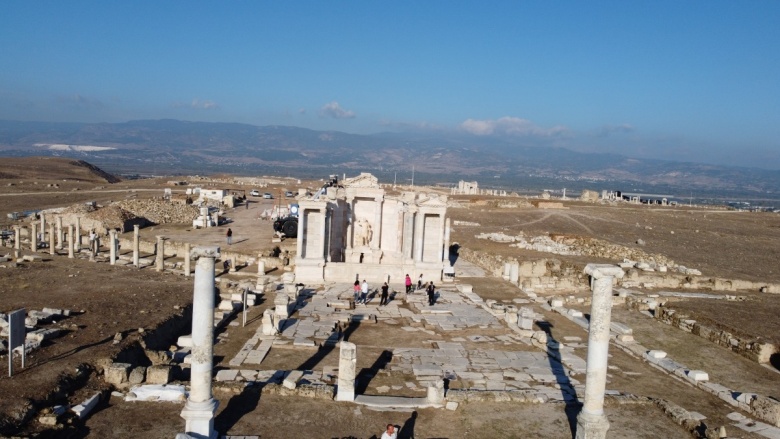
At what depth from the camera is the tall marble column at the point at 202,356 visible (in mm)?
10805

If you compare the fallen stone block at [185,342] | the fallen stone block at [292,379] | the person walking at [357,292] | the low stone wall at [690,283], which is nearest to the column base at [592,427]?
the fallen stone block at [292,379]

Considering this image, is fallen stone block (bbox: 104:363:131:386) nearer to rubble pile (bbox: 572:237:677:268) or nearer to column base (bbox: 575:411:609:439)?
column base (bbox: 575:411:609:439)

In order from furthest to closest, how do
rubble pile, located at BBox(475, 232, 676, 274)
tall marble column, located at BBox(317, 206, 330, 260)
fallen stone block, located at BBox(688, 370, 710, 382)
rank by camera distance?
rubble pile, located at BBox(475, 232, 676, 274)
tall marble column, located at BBox(317, 206, 330, 260)
fallen stone block, located at BBox(688, 370, 710, 382)

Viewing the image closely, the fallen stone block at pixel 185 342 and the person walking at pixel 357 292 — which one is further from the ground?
the person walking at pixel 357 292

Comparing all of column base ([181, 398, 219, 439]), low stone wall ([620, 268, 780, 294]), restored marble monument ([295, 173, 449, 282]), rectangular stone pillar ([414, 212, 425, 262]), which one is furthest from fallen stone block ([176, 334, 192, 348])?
low stone wall ([620, 268, 780, 294])

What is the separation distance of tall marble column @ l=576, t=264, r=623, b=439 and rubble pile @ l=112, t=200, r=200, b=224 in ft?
121

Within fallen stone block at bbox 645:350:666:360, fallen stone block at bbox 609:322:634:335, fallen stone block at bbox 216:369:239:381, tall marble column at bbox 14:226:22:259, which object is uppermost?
tall marble column at bbox 14:226:22:259

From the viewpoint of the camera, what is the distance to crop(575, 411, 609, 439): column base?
Answer: 37.4 feet

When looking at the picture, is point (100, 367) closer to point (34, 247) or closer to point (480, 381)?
point (480, 381)

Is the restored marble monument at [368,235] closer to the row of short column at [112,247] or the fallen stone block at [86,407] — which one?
the row of short column at [112,247]

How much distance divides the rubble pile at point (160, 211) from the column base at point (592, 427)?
122ft

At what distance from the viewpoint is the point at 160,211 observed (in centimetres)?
4447

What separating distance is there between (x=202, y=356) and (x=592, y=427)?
24.5 feet

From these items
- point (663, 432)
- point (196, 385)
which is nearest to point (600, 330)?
point (663, 432)
